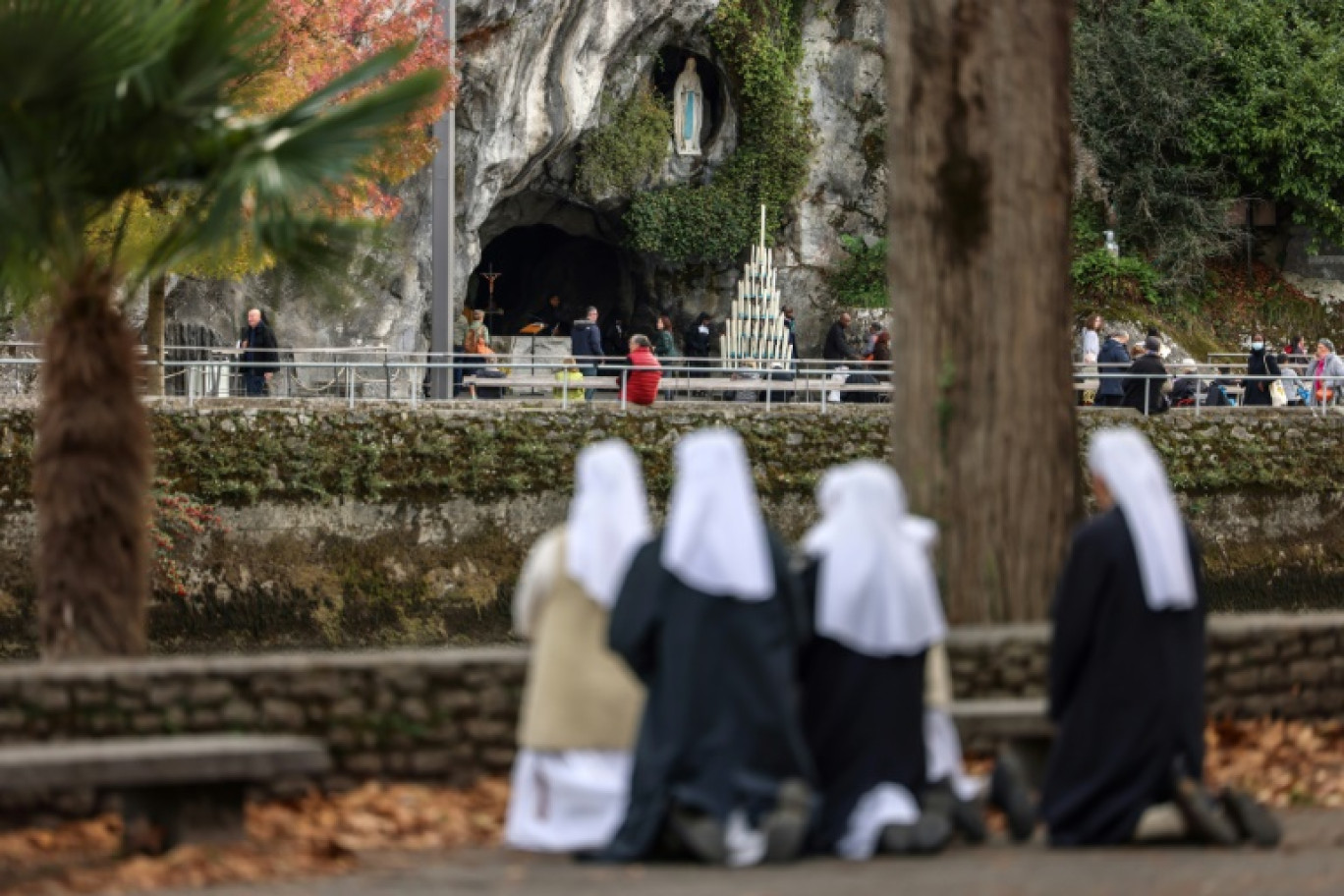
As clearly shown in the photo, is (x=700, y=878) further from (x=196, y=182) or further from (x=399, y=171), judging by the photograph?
(x=399, y=171)

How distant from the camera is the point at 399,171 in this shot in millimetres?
22984

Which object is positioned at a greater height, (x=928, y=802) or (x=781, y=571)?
(x=781, y=571)

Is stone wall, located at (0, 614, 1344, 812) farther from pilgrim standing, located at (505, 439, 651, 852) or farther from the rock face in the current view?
the rock face

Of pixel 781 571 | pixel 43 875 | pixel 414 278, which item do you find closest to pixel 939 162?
pixel 781 571

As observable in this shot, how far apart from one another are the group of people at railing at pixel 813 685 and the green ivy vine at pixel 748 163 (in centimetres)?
3169

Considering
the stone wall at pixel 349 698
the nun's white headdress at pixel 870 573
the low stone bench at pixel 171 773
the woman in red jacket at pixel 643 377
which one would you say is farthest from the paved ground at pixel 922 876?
the woman in red jacket at pixel 643 377

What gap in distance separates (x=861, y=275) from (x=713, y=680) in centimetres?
3404

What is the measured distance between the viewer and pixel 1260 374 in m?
30.8

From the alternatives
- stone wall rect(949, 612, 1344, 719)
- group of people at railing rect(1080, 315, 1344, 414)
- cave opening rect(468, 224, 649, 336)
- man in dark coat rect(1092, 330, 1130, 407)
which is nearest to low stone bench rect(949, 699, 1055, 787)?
stone wall rect(949, 612, 1344, 719)

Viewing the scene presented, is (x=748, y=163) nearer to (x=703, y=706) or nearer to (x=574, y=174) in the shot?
(x=574, y=174)

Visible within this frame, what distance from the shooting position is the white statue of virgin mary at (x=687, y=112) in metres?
40.3

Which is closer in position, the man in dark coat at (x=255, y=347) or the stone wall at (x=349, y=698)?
the stone wall at (x=349, y=698)

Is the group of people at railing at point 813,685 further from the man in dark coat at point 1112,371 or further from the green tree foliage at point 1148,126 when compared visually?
the green tree foliage at point 1148,126

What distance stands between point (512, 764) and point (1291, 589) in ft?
64.1
